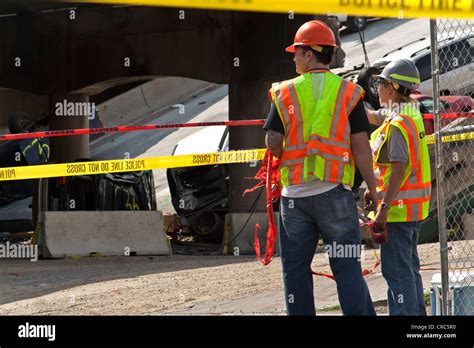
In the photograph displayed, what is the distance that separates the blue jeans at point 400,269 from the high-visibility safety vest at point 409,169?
0.09 m

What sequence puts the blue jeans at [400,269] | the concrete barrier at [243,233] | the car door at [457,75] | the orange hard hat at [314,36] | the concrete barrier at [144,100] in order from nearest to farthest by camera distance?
the orange hard hat at [314,36], the blue jeans at [400,269], the concrete barrier at [243,233], the car door at [457,75], the concrete barrier at [144,100]

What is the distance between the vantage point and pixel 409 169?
8562mm

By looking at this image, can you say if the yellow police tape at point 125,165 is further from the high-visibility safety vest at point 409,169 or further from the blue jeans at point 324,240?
the blue jeans at point 324,240

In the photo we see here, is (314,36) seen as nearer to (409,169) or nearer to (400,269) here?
(409,169)

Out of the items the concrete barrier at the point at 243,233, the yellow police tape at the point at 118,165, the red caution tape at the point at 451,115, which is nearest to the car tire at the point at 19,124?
the concrete barrier at the point at 243,233

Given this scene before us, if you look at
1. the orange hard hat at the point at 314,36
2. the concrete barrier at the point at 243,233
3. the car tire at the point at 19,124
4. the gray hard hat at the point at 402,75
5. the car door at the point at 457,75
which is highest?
the car door at the point at 457,75

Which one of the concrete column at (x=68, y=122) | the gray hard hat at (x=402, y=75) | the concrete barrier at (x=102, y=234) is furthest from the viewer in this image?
the concrete column at (x=68, y=122)

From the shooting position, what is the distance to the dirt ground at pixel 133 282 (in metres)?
11.5

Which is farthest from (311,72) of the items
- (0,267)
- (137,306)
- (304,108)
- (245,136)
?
(245,136)

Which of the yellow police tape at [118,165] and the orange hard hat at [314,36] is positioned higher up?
the orange hard hat at [314,36]

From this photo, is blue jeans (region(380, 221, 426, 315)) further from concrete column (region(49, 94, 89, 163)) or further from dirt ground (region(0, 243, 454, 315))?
concrete column (region(49, 94, 89, 163))

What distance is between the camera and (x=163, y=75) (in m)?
19.1

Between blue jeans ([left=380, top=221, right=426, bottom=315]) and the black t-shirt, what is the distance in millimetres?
1152

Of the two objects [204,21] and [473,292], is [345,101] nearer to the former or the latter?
[473,292]
